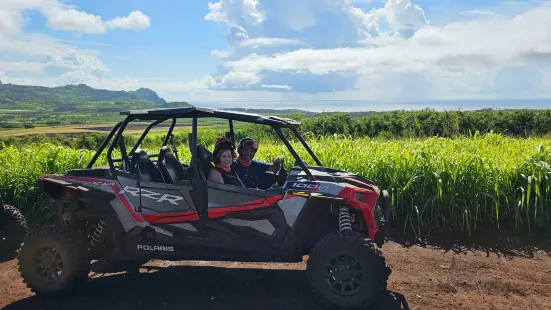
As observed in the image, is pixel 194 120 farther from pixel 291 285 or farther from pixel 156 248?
pixel 291 285

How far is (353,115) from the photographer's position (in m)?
29.2

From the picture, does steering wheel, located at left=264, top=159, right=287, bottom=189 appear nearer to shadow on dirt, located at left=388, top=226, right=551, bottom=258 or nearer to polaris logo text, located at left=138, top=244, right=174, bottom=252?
polaris logo text, located at left=138, top=244, right=174, bottom=252

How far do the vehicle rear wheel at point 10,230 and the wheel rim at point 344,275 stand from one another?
15.2ft

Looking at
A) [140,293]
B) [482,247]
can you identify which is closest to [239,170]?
[140,293]

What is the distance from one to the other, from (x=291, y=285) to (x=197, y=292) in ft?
3.40

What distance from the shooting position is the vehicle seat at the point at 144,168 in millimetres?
5059

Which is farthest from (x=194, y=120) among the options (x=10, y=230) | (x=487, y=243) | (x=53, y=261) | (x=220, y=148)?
(x=487, y=243)

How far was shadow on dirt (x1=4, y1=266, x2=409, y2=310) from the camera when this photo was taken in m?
4.65

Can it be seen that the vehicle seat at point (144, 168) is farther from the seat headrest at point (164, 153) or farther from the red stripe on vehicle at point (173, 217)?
the red stripe on vehicle at point (173, 217)

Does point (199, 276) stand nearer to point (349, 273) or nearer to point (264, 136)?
point (349, 273)

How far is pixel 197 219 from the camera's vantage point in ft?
15.6

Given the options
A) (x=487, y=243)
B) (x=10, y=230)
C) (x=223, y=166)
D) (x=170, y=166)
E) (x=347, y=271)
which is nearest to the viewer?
(x=347, y=271)

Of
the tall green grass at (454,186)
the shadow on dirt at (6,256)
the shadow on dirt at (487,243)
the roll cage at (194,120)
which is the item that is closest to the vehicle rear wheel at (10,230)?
the shadow on dirt at (6,256)

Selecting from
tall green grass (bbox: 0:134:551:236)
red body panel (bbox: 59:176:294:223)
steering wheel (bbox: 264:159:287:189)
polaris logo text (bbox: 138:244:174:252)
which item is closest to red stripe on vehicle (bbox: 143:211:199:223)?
red body panel (bbox: 59:176:294:223)
